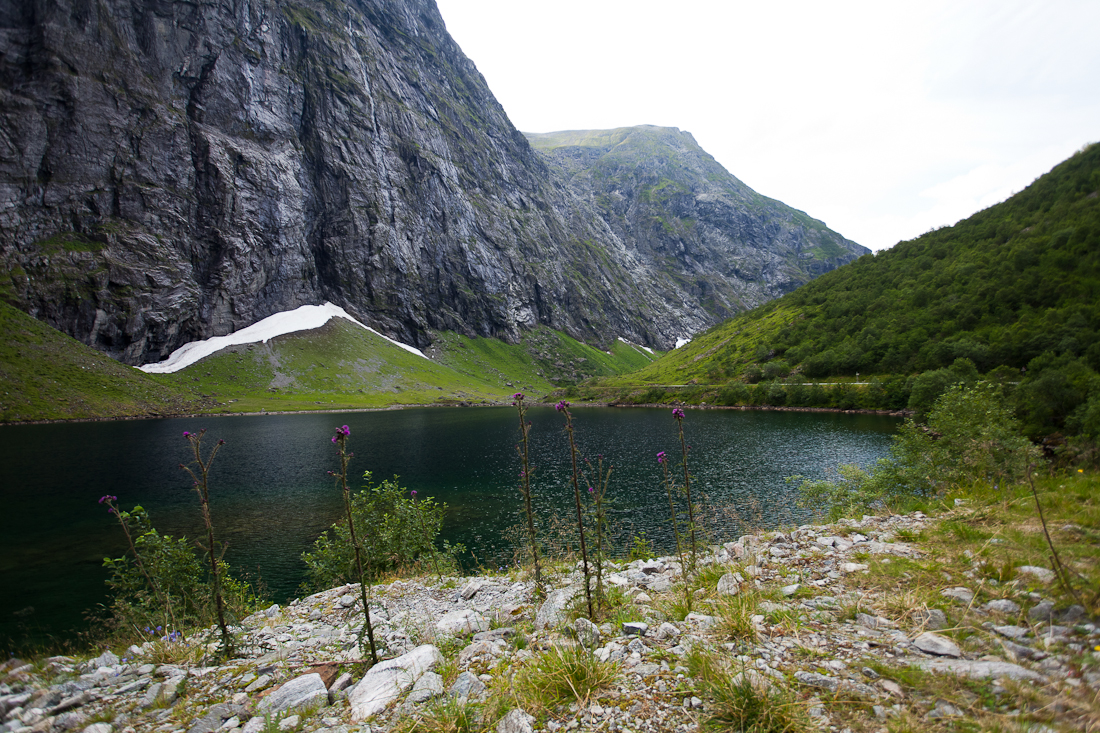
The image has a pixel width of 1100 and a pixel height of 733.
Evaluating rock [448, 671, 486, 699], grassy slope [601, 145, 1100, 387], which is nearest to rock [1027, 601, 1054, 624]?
rock [448, 671, 486, 699]

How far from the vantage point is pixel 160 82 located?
13712 centimetres

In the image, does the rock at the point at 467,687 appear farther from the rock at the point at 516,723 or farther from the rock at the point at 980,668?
the rock at the point at 980,668

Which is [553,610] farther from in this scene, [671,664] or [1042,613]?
[1042,613]

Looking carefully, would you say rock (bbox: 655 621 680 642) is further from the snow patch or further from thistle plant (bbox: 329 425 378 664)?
the snow patch

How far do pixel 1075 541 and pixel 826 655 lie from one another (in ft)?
14.7

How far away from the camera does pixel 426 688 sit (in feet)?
18.1

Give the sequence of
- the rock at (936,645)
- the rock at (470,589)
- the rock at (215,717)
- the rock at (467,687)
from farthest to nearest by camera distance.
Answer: the rock at (470,589) < the rock at (215,717) < the rock at (467,687) < the rock at (936,645)

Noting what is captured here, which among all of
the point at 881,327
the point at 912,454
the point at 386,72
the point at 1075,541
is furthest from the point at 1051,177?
the point at 386,72

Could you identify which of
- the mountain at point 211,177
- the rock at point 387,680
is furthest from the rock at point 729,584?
the mountain at point 211,177

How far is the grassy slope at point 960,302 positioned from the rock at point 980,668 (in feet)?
258

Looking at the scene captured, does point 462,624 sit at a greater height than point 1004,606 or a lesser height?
lesser

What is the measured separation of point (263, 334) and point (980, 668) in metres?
174

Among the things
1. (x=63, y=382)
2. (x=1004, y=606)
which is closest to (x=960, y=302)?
(x=1004, y=606)

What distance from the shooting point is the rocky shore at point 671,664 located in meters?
3.92
